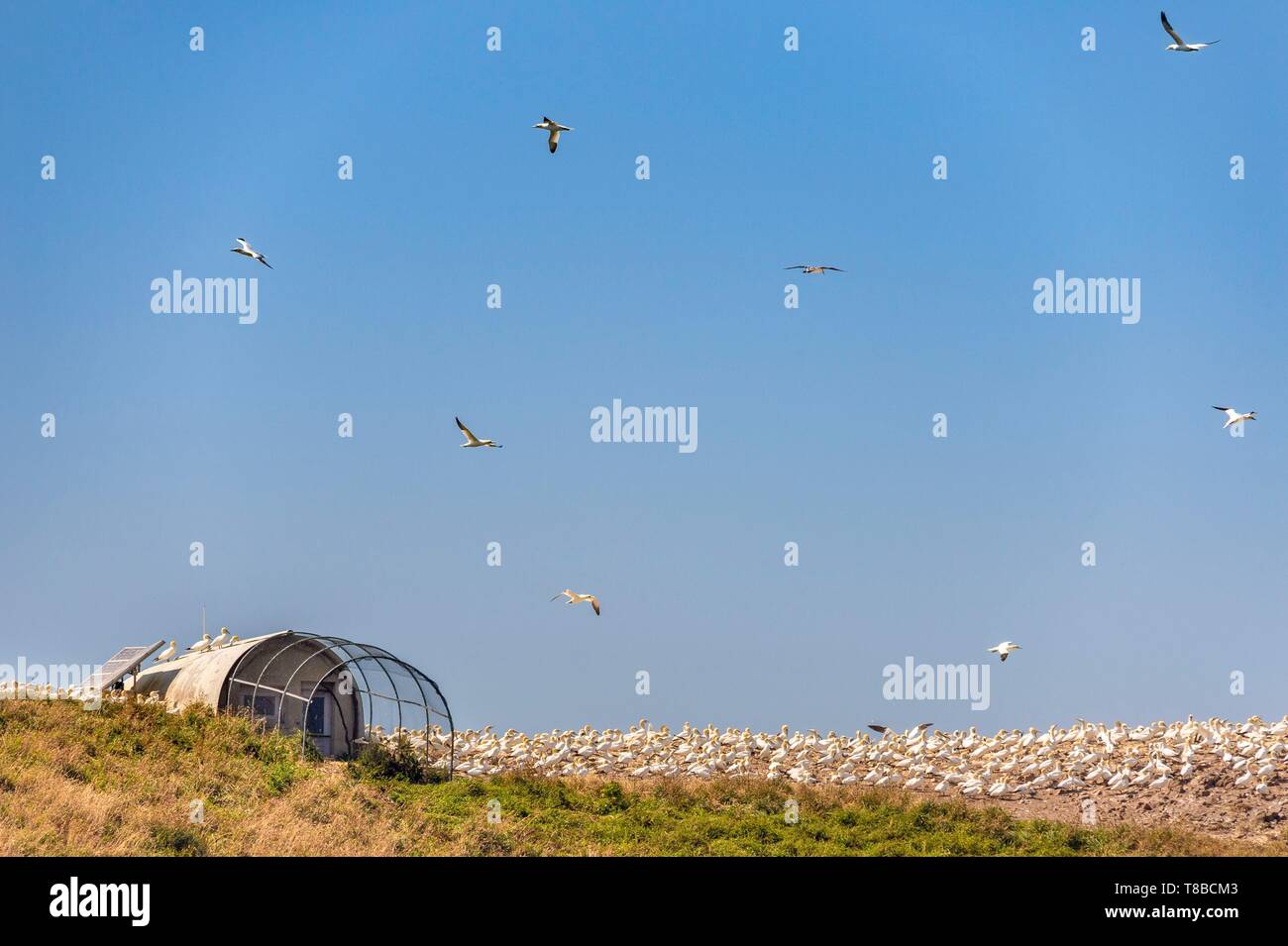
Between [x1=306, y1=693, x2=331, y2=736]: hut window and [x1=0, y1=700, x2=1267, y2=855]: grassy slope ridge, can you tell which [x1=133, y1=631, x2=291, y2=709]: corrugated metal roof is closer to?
[x1=0, y1=700, x2=1267, y2=855]: grassy slope ridge

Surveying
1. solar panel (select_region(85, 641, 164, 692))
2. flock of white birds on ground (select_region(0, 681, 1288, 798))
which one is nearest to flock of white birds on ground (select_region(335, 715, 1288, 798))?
flock of white birds on ground (select_region(0, 681, 1288, 798))

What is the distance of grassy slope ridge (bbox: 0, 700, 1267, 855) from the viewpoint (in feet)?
89.9

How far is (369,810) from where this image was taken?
32.0m

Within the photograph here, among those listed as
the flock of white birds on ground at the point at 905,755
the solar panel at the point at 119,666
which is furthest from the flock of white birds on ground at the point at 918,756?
the solar panel at the point at 119,666

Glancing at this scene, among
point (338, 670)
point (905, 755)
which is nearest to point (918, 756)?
point (905, 755)

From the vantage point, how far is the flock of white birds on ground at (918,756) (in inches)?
1597

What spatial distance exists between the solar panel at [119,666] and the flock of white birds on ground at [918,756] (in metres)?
7.21

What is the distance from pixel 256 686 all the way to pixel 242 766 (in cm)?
522

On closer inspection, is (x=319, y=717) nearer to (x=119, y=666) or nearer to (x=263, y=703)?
(x=263, y=703)

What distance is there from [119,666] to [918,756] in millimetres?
24432

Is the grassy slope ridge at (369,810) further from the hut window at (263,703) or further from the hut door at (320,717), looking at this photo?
the hut door at (320,717)
